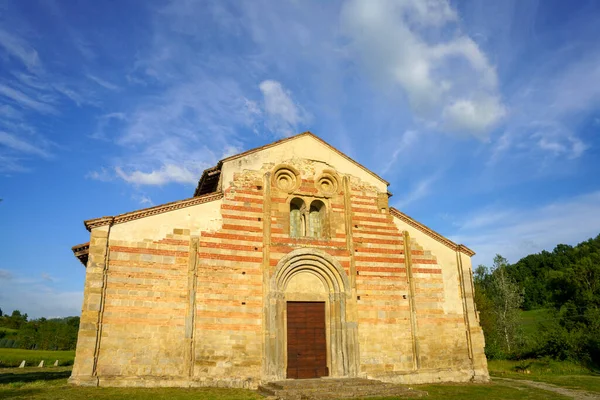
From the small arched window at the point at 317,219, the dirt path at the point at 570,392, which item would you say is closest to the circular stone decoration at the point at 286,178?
the small arched window at the point at 317,219

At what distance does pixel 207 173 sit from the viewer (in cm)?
1683

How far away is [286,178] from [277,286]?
4.50 meters

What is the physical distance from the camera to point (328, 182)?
57.2 feet

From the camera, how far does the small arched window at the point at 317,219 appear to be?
1688 centimetres

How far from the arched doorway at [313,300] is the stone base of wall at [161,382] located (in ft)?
2.89

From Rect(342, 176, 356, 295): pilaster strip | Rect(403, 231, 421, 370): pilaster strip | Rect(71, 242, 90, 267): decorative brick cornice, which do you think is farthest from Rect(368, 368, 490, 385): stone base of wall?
Rect(71, 242, 90, 267): decorative brick cornice

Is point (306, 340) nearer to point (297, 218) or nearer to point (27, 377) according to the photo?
point (297, 218)

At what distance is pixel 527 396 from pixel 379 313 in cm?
547

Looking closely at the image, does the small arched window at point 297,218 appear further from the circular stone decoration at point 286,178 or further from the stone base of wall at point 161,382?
the stone base of wall at point 161,382

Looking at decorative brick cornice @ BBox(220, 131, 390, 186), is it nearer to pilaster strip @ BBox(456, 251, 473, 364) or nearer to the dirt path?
pilaster strip @ BBox(456, 251, 473, 364)

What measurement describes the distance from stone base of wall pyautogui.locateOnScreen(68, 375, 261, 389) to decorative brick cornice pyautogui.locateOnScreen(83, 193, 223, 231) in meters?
4.70

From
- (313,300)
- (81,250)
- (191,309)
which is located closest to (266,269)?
(313,300)

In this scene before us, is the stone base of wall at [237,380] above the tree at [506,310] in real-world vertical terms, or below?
below

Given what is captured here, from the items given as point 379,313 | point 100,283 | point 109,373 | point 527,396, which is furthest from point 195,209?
point 527,396
